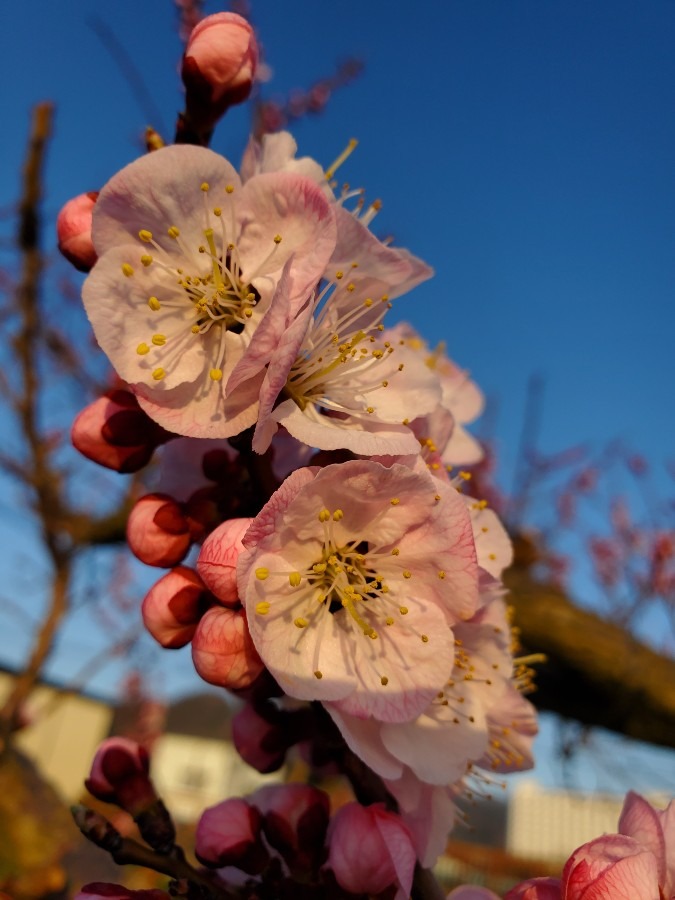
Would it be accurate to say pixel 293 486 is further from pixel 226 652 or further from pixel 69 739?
pixel 69 739

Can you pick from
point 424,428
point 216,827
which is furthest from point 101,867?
point 424,428

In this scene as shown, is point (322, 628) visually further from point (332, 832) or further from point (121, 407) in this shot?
point (121, 407)

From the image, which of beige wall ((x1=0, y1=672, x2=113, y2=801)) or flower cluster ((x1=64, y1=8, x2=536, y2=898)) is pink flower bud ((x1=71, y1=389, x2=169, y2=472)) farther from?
beige wall ((x1=0, y1=672, x2=113, y2=801))

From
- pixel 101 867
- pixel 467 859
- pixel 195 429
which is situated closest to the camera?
pixel 195 429

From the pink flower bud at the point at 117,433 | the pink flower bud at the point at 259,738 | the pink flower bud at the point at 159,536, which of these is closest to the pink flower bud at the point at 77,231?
the pink flower bud at the point at 117,433

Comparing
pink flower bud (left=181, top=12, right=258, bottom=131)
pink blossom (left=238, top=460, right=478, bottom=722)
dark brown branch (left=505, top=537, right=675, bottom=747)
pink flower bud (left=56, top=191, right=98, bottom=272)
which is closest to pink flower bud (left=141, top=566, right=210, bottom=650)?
pink blossom (left=238, top=460, right=478, bottom=722)
